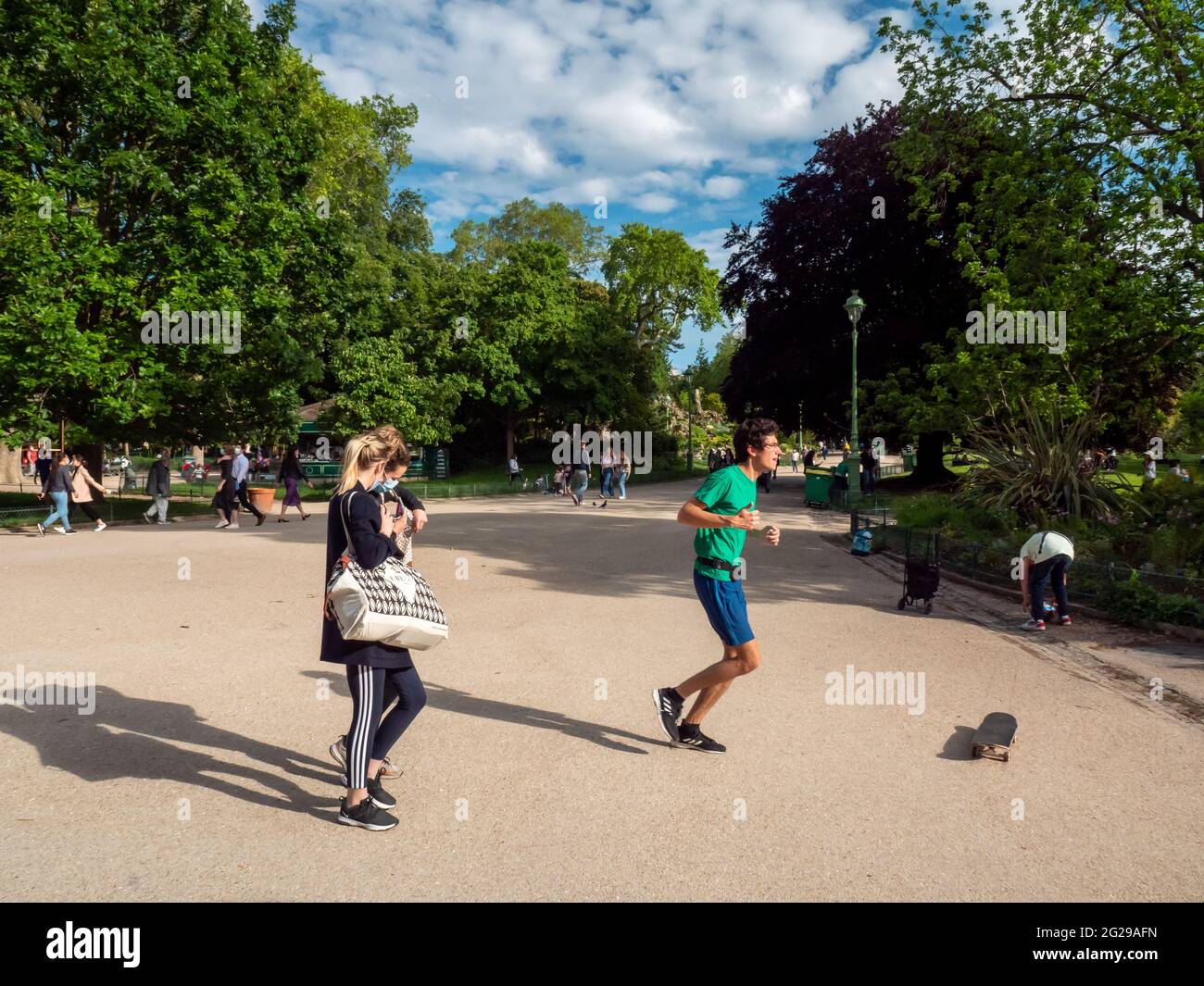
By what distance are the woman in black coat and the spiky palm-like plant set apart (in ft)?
37.1

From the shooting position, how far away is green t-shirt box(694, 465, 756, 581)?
15.3 feet

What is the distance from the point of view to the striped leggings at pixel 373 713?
3.81 meters

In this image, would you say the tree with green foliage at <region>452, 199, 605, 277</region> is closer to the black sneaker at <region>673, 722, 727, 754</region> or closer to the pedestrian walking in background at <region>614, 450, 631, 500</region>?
the pedestrian walking in background at <region>614, 450, 631, 500</region>

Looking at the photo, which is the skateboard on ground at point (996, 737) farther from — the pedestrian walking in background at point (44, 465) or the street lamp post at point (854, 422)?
the pedestrian walking in background at point (44, 465)

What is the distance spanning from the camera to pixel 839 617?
8930 millimetres

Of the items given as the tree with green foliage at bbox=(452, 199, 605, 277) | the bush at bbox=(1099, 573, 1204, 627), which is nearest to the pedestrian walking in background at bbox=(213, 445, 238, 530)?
the bush at bbox=(1099, 573, 1204, 627)

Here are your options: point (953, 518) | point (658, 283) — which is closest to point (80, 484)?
point (953, 518)

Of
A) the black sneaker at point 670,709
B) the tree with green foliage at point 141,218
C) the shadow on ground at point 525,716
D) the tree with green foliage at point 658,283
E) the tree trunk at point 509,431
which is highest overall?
the tree with green foliage at point 658,283

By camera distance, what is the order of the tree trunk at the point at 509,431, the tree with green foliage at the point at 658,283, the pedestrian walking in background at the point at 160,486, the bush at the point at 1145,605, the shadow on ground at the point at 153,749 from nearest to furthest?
1. the shadow on ground at the point at 153,749
2. the bush at the point at 1145,605
3. the pedestrian walking in background at the point at 160,486
4. the tree trunk at the point at 509,431
5. the tree with green foliage at the point at 658,283

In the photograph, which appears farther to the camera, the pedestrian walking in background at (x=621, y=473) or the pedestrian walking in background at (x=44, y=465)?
the pedestrian walking in background at (x=621, y=473)

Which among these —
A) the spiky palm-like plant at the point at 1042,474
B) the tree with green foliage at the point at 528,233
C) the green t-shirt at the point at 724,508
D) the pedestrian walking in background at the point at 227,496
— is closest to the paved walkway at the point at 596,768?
the green t-shirt at the point at 724,508

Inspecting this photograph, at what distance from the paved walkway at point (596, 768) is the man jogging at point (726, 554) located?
1.35ft

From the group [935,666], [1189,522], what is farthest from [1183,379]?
[935,666]

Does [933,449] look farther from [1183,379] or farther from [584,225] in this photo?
[584,225]
